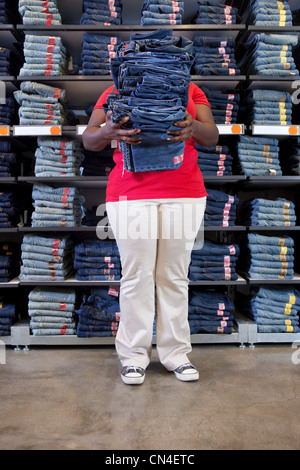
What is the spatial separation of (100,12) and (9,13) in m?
0.67

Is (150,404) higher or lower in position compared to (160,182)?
lower

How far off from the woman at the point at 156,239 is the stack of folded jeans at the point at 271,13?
3.49 feet

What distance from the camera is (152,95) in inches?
75.7

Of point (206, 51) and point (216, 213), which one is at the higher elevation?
point (206, 51)

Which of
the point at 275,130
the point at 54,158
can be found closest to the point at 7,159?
the point at 54,158

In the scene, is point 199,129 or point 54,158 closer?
point 199,129

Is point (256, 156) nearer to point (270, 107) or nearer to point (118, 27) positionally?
point (270, 107)

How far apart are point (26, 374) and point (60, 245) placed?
0.90m

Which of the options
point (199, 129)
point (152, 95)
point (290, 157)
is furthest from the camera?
point (290, 157)

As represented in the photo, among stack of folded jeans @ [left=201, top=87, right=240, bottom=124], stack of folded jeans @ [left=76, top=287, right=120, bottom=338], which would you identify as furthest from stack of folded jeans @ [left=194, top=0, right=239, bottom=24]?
stack of folded jeans @ [left=76, top=287, right=120, bottom=338]

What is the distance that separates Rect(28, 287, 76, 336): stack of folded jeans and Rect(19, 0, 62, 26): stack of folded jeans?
188 centimetres
